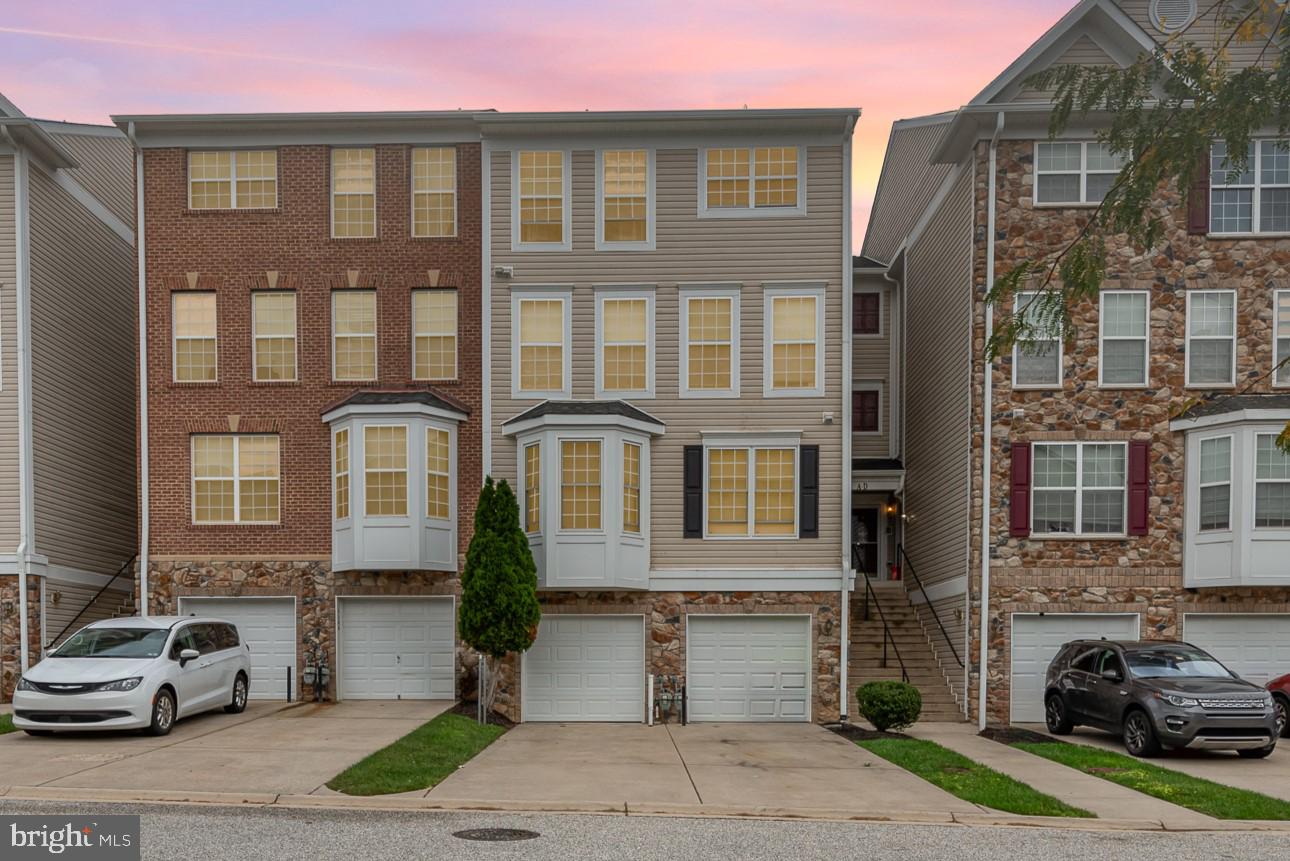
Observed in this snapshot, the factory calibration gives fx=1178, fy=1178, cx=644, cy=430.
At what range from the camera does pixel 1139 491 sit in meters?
21.3

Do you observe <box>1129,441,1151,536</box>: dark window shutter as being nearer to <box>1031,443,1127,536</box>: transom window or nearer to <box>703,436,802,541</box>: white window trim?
<box>1031,443,1127,536</box>: transom window

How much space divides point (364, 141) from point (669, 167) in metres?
6.00

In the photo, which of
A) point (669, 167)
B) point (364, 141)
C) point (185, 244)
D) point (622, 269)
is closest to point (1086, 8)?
point (669, 167)

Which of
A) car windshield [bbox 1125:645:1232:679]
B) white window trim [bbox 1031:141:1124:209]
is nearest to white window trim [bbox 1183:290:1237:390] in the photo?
white window trim [bbox 1031:141:1124:209]

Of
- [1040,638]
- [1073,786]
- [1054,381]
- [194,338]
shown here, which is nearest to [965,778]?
[1073,786]

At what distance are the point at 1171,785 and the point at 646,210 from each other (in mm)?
13468

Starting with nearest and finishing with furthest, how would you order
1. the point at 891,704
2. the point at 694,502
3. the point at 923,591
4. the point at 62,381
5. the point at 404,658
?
the point at 891,704 → the point at 694,502 → the point at 404,658 → the point at 62,381 → the point at 923,591

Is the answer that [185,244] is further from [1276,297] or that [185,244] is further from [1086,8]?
[1276,297]

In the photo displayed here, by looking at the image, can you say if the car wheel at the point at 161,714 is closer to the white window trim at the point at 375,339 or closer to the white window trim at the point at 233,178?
the white window trim at the point at 375,339

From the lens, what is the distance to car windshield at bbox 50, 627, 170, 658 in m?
17.2

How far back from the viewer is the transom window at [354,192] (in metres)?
23.1

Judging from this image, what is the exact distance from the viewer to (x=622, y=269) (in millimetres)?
22391

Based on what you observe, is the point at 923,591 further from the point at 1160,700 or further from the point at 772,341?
the point at 1160,700

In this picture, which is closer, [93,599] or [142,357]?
[142,357]
